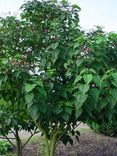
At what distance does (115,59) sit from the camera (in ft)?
15.8

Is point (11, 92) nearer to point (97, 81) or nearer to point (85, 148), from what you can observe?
point (97, 81)

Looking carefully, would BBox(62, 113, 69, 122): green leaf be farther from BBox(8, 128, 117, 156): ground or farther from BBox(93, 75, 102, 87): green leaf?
BBox(8, 128, 117, 156): ground

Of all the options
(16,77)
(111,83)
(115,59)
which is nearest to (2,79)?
(16,77)

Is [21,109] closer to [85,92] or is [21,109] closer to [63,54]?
[63,54]

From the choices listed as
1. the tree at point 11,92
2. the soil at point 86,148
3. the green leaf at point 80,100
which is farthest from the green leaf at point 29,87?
the soil at point 86,148

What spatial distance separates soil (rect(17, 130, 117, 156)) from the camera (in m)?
7.41

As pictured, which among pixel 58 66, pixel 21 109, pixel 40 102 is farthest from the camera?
pixel 21 109

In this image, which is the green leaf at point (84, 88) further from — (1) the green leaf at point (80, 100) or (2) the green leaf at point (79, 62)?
(2) the green leaf at point (79, 62)

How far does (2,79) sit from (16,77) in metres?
0.16

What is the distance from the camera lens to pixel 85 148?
7895 mm

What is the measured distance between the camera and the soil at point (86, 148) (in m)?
7.41

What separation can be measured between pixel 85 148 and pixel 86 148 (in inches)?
0.9

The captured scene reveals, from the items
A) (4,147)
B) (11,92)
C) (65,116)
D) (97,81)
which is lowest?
(65,116)

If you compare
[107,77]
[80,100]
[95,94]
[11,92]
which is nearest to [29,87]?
[80,100]
